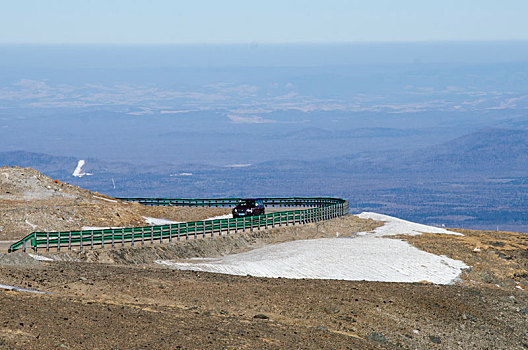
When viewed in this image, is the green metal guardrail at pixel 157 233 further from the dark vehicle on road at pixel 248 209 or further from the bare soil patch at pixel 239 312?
the bare soil patch at pixel 239 312

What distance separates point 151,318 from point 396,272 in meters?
20.0

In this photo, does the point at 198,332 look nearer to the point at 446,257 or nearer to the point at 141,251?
the point at 141,251

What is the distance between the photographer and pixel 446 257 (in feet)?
155

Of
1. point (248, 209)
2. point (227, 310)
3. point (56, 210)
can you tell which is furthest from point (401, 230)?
point (227, 310)

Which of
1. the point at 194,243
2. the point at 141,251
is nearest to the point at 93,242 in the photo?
the point at 141,251

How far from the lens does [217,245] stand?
156ft

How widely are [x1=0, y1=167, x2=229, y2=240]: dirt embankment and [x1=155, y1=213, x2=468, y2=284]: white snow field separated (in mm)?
11061

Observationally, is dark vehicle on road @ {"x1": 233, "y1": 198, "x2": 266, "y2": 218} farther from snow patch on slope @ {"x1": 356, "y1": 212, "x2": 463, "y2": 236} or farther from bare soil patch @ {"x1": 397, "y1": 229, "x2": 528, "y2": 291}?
bare soil patch @ {"x1": 397, "y1": 229, "x2": 528, "y2": 291}

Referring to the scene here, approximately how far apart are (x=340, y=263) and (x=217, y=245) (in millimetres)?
8088

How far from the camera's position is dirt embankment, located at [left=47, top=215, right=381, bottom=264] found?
40.4 metres

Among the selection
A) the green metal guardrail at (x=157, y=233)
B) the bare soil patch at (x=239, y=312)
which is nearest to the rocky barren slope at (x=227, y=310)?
the bare soil patch at (x=239, y=312)

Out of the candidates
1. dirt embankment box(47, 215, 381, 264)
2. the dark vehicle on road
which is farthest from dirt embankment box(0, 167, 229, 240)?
dirt embankment box(47, 215, 381, 264)

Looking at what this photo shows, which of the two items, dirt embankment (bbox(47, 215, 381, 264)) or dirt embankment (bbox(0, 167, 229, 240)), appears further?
dirt embankment (bbox(0, 167, 229, 240))

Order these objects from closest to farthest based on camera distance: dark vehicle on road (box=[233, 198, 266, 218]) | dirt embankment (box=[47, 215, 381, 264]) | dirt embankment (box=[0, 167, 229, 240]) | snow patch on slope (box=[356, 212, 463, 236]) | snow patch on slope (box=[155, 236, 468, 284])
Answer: snow patch on slope (box=[155, 236, 468, 284]), dirt embankment (box=[47, 215, 381, 264]), dirt embankment (box=[0, 167, 229, 240]), snow patch on slope (box=[356, 212, 463, 236]), dark vehicle on road (box=[233, 198, 266, 218])
